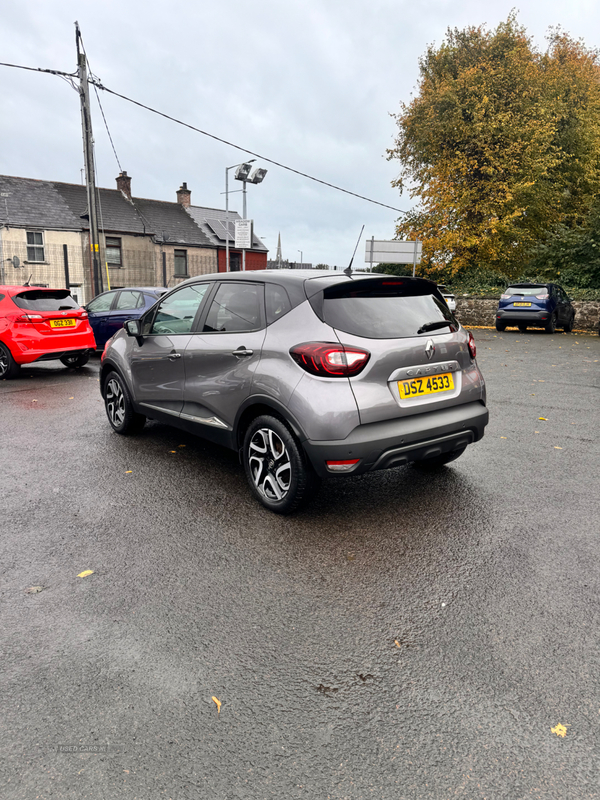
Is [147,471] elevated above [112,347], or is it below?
below

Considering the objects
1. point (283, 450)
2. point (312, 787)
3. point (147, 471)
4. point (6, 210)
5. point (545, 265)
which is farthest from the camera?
point (6, 210)

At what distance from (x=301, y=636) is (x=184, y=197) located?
1750 inches

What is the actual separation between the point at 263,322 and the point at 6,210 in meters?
34.9

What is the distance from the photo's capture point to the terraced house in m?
32.4

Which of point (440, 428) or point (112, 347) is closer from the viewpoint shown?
point (440, 428)

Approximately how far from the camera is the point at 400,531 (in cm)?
372

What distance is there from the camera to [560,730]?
205cm

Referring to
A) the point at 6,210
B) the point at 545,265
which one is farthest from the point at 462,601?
the point at 6,210

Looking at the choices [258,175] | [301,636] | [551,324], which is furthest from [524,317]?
[301,636]

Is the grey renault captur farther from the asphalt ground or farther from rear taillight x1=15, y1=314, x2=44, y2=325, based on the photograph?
rear taillight x1=15, y1=314, x2=44, y2=325

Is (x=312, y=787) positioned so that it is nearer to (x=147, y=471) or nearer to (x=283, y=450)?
(x=283, y=450)

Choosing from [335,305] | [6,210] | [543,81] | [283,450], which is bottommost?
[283,450]

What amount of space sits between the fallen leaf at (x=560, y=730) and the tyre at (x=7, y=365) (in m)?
9.95

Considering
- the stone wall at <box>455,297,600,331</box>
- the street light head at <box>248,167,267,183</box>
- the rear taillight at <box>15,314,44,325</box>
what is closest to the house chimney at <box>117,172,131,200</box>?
the street light head at <box>248,167,267,183</box>
